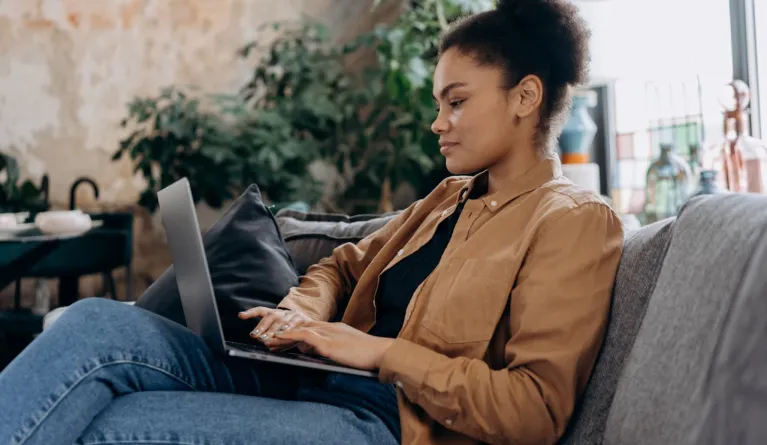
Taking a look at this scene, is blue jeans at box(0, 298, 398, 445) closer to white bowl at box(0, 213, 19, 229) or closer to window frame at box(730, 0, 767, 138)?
white bowl at box(0, 213, 19, 229)

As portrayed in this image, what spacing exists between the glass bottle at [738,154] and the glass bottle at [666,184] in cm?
9

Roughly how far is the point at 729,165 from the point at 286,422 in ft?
4.95

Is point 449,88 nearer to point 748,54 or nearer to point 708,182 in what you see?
point 708,182

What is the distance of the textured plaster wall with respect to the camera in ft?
13.5

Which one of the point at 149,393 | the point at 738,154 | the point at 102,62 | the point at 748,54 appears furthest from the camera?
the point at 102,62

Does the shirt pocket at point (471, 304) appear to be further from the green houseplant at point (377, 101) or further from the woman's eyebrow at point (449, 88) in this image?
the green houseplant at point (377, 101)

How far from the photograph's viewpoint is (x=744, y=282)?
0.72m

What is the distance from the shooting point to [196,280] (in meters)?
1.14

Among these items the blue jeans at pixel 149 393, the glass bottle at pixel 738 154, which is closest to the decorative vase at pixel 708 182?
the glass bottle at pixel 738 154

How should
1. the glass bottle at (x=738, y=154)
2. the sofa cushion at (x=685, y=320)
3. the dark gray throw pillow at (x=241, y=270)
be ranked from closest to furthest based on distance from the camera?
the sofa cushion at (x=685, y=320)
the dark gray throw pillow at (x=241, y=270)
the glass bottle at (x=738, y=154)

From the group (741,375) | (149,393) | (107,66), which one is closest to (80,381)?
(149,393)

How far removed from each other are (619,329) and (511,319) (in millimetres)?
143

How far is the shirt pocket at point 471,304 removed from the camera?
41.1 inches

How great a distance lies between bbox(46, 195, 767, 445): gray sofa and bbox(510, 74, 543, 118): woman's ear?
0.86ft
